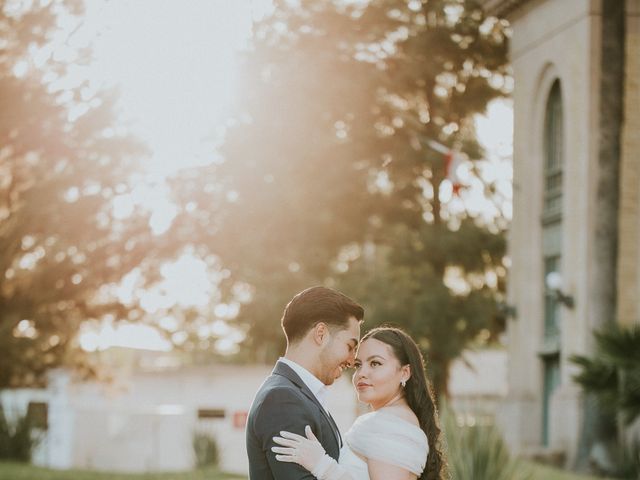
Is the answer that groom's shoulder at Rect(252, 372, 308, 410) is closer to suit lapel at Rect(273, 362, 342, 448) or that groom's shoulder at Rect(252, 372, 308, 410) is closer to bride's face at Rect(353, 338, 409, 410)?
suit lapel at Rect(273, 362, 342, 448)

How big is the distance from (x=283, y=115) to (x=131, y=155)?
43.6 ft

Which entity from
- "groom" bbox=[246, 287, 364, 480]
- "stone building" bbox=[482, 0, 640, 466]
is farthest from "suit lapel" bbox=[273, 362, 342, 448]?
"stone building" bbox=[482, 0, 640, 466]

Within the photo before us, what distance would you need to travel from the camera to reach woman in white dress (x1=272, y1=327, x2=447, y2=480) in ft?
20.3

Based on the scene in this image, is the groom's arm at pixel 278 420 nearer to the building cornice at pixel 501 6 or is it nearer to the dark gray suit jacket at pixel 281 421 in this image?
the dark gray suit jacket at pixel 281 421

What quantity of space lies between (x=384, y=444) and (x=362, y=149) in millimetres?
34651

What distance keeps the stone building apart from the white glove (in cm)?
2443

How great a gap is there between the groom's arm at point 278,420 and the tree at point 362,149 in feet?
108

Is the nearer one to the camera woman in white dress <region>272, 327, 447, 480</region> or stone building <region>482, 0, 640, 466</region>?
woman in white dress <region>272, 327, 447, 480</region>

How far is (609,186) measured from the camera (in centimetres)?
3166

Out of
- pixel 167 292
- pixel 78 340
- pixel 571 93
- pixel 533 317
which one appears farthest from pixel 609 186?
pixel 78 340

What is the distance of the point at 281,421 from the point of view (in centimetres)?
581

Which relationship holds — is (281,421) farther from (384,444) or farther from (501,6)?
(501,6)

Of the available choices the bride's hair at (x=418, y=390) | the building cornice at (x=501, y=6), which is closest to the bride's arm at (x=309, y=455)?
the bride's hair at (x=418, y=390)

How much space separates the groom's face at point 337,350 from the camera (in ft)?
19.8
